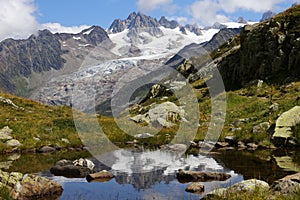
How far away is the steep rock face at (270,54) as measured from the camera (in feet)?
175

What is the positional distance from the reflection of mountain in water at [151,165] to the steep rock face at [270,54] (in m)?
29.1

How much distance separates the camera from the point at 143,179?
19922 millimetres

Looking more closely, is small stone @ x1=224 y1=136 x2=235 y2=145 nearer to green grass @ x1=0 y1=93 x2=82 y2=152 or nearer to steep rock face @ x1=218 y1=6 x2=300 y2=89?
green grass @ x1=0 y1=93 x2=82 y2=152

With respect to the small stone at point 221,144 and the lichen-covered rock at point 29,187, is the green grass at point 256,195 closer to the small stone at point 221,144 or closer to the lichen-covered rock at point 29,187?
the lichen-covered rock at point 29,187

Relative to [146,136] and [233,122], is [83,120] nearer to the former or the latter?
[146,136]

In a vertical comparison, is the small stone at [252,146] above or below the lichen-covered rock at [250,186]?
above

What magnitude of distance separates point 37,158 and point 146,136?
1357 centimetres

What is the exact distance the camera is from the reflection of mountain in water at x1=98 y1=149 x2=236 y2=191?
1975 centimetres

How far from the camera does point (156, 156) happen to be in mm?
28438

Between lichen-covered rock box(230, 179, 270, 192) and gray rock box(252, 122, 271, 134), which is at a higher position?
gray rock box(252, 122, 271, 134)

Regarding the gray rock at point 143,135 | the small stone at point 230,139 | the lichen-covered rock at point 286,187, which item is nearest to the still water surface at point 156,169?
the lichen-covered rock at point 286,187

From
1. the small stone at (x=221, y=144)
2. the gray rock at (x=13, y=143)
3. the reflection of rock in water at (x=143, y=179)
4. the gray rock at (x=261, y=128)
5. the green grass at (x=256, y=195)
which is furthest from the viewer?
the gray rock at (x=261, y=128)

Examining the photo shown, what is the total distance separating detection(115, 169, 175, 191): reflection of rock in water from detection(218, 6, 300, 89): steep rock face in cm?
3508

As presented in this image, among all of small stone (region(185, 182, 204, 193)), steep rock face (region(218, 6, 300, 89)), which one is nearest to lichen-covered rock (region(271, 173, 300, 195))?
small stone (region(185, 182, 204, 193))
